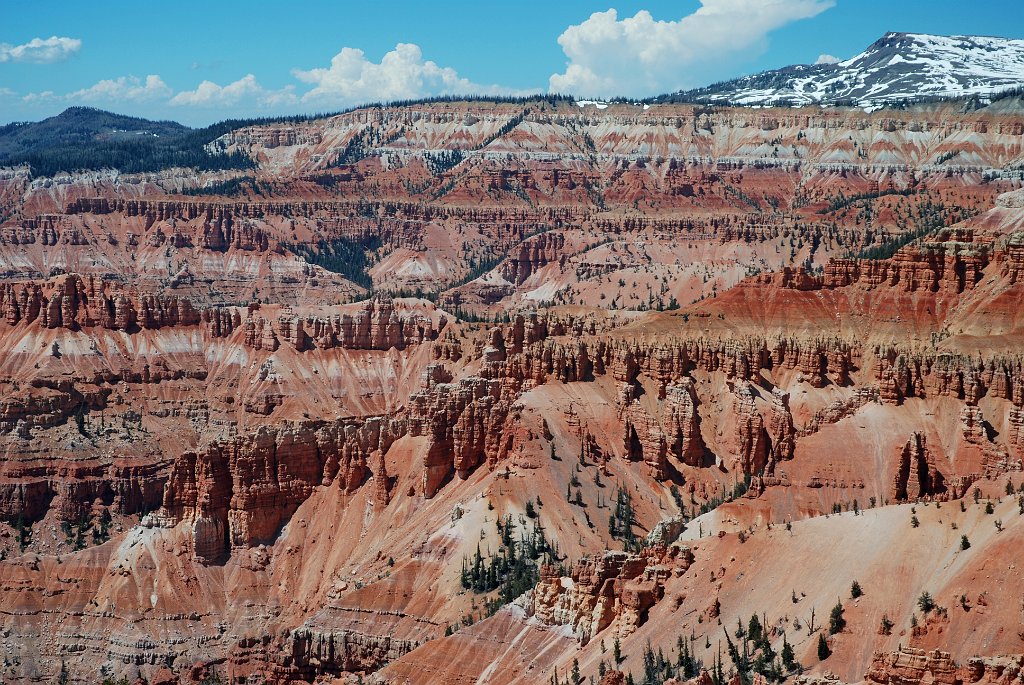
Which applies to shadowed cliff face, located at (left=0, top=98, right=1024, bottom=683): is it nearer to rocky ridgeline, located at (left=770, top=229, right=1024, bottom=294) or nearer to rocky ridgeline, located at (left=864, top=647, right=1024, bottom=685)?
rocky ridgeline, located at (left=770, top=229, right=1024, bottom=294)

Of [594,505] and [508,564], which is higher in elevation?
[594,505]

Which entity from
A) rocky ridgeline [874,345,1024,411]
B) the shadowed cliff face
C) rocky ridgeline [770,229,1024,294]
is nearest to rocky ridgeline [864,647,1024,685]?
the shadowed cliff face

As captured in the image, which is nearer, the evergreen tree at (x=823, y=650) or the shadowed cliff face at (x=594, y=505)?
the evergreen tree at (x=823, y=650)

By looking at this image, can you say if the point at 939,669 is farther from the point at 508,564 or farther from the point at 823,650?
the point at 508,564

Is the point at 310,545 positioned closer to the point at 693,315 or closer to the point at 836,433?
the point at 836,433

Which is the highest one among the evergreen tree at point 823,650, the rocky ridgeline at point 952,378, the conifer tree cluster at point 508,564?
the evergreen tree at point 823,650

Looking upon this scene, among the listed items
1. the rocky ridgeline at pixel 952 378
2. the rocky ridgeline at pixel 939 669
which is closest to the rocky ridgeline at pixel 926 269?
the rocky ridgeline at pixel 952 378

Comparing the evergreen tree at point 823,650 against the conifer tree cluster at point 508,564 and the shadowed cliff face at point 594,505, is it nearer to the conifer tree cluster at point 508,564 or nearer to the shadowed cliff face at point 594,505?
the shadowed cliff face at point 594,505

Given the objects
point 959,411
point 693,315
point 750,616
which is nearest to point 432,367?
point 693,315

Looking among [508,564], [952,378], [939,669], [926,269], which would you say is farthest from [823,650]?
[926,269]

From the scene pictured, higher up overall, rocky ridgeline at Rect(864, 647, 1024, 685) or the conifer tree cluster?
rocky ridgeline at Rect(864, 647, 1024, 685)

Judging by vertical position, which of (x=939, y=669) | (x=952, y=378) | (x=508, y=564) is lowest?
(x=508, y=564)
